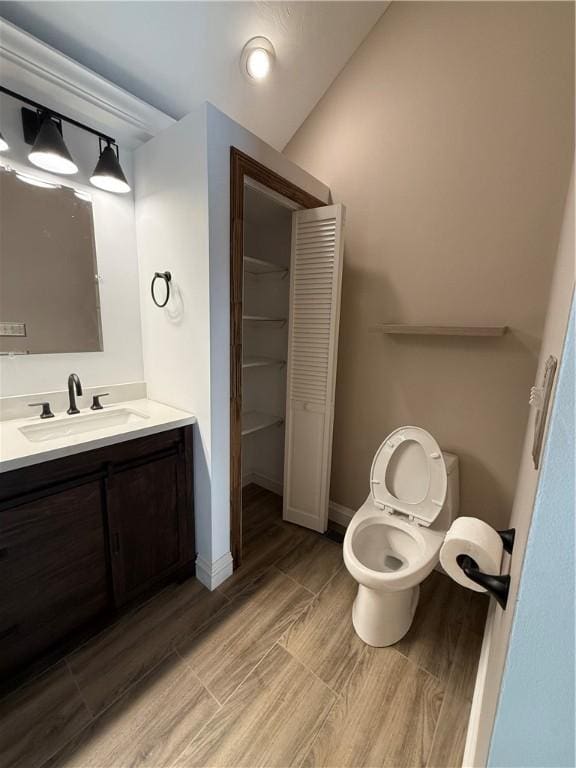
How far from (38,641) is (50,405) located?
99cm

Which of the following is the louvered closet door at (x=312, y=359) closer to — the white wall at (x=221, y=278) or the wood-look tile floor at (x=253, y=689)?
the white wall at (x=221, y=278)

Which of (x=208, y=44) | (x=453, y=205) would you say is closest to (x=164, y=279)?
(x=208, y=44)

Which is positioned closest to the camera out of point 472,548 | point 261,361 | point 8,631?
point 472,548

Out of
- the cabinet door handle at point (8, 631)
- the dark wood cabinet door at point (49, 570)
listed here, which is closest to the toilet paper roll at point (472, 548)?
the dark wood cabinet door at point (49, 570)

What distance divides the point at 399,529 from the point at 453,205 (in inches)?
66.2

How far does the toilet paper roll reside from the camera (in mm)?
797

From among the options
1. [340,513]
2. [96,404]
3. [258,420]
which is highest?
[96,404]

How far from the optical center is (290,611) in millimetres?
1554

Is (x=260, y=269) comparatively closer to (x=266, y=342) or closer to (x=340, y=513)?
(x=266, y=342)

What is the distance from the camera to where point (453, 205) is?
5.26 feet

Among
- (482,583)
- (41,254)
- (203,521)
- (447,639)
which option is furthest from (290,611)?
(41,254)

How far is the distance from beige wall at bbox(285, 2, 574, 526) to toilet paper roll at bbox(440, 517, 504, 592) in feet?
3.07

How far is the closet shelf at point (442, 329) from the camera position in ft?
4.80

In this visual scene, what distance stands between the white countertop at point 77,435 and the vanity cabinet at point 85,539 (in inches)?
1.5
